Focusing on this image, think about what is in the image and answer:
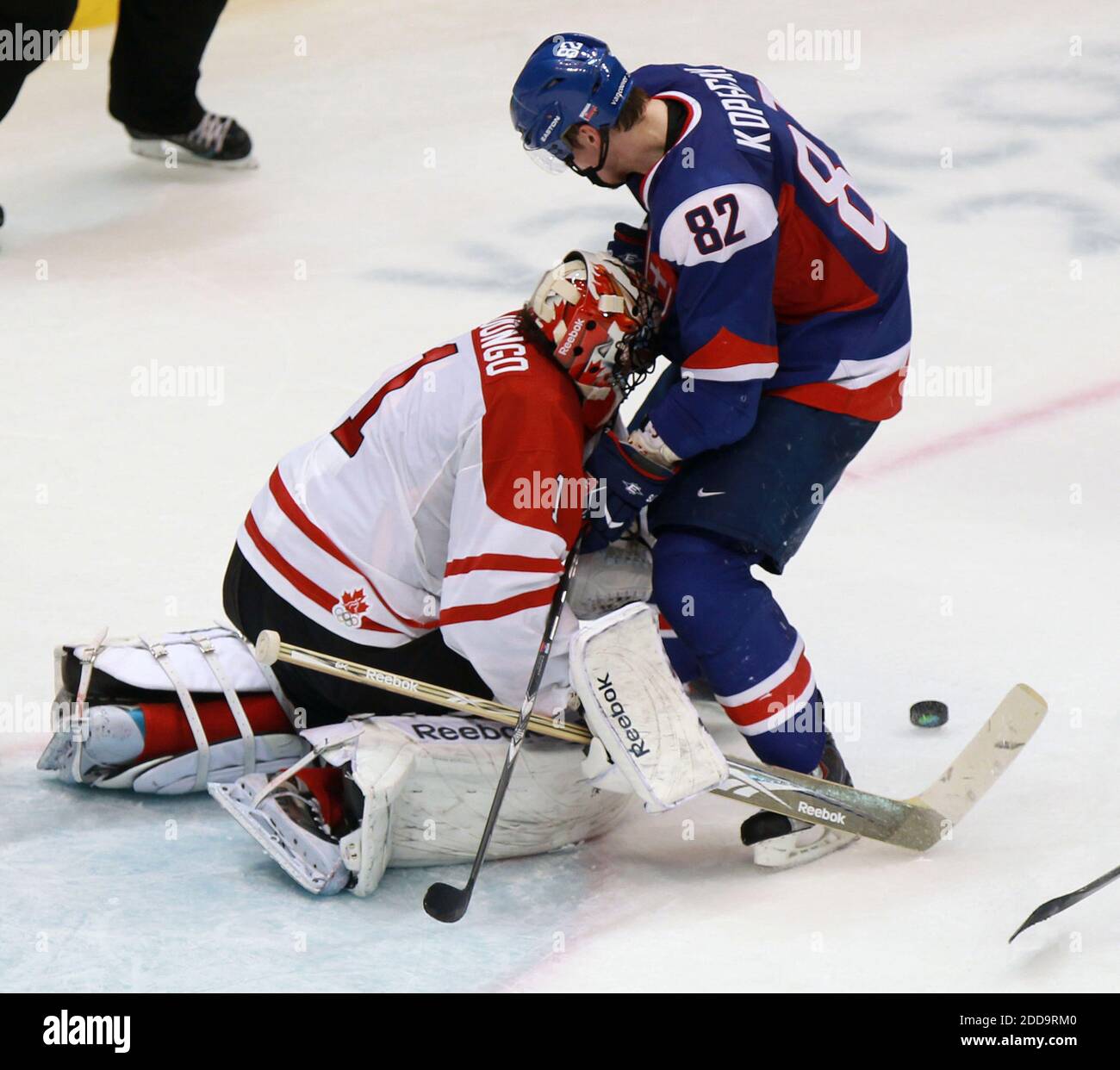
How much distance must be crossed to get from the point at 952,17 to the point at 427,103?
6.13ft

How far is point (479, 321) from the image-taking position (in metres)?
4.47

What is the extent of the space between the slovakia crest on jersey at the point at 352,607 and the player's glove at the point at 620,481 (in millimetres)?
330

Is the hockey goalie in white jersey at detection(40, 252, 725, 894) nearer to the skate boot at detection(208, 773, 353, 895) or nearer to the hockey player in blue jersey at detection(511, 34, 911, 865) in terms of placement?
the skate boot at detection(208, 773, 353, 895)

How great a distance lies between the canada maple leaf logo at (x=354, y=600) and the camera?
2.59 meters

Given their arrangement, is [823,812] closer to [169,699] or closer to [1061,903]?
[1061,903]

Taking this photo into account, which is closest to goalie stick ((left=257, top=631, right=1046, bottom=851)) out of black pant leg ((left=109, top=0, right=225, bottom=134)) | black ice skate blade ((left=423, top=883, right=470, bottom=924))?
black ice skate blade ((left=423, top=883, right=470, bottom=924))

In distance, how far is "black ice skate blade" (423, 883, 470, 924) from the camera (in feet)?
7.72

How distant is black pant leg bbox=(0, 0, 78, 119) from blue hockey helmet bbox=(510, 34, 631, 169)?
2540mm
